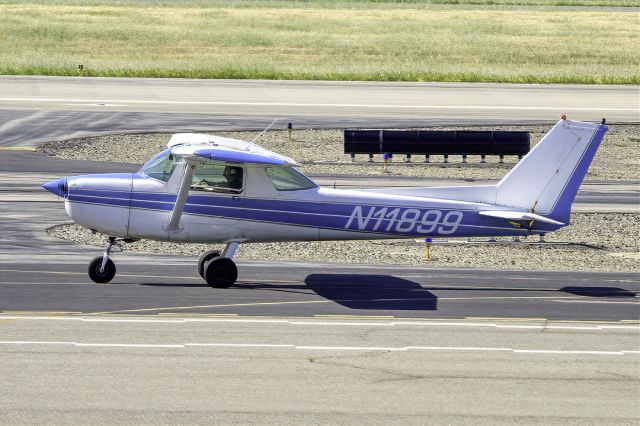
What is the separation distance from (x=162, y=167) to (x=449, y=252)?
726 centimetres

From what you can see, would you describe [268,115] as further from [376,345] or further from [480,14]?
[480,14]

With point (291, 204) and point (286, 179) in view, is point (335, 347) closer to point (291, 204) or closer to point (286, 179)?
point (291, 204)

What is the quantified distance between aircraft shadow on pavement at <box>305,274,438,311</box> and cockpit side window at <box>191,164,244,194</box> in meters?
2.27

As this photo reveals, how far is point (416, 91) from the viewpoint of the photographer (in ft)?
170

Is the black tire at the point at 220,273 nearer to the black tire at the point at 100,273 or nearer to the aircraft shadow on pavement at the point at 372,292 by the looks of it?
the aircraft shadow on pavement at the point at 372,292

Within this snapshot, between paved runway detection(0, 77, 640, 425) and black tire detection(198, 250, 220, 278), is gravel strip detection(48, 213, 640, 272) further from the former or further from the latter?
black tire detection(198, 250, 220, 278)

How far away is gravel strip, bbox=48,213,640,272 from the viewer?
2225 cm

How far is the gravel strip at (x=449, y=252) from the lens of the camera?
22.2 metres

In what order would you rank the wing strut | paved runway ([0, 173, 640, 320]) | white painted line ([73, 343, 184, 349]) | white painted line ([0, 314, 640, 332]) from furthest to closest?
the wing strut → paved runway ([0, 173, 640, 320]) → white painted line ([0, 314, 640, 332]) → white painted line ([73, 343, 184, 349])

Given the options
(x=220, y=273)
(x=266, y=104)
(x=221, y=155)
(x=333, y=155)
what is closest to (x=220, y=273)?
(x=220, y=273)

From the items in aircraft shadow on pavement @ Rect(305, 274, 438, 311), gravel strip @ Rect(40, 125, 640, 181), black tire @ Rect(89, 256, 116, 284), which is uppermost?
gravel strip @ Rect(40, 125, 640, 181)

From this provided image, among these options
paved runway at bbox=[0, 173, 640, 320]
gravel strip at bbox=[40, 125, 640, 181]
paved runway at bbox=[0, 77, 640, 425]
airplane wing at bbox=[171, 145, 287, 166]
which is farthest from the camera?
gravel strip at bbox=[40, 125, 640, 181]

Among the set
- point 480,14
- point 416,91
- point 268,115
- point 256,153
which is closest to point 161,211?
point 256,153

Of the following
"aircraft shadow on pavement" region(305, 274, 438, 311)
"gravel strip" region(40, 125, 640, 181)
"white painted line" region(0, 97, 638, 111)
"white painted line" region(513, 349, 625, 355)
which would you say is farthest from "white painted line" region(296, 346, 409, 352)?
"white painted line" region(0, 97, 638, 111)
